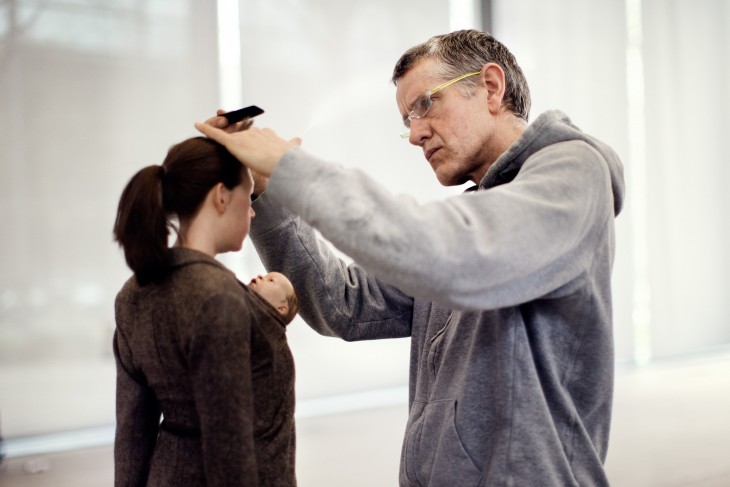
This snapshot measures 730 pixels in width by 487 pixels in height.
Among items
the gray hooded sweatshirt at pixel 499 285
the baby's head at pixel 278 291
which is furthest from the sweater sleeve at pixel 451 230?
the baby's head at pixel 278 291

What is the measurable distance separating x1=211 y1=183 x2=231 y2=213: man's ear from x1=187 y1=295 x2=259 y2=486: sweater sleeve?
0.63ft

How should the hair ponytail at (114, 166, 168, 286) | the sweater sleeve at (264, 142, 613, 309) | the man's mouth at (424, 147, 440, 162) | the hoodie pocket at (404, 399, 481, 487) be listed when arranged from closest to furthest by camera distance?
1. the sweater sleeve at (264, 142, 613, 309)
2. the hair ponytail at (114, 166, 168, 286)
3. the hoodie pocket at (404, 399, 481, 487)
4. the man's mouth at (424, 147, 440, 162)

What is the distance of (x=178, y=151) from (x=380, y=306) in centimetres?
65

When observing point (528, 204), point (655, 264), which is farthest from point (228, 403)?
point (655, 264)

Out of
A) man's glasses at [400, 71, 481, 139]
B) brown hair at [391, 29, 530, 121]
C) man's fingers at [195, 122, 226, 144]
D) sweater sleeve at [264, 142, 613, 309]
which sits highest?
brown hair at [391, 29, 530, 121]

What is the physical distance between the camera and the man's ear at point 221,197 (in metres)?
1.16

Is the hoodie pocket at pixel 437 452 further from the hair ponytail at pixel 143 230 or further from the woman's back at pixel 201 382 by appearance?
the hair ponytail at pixel 143 230

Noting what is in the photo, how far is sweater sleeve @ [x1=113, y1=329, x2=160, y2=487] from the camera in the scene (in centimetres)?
114

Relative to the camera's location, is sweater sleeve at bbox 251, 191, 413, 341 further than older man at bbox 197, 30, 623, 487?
Yes

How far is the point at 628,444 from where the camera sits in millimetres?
3291

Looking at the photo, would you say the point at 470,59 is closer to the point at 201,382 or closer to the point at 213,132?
the point at 213,132

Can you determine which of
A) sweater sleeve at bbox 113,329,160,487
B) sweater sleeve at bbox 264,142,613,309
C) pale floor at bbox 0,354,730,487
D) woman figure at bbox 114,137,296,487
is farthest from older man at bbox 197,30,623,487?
pale floor at bbox 0,354,730,487

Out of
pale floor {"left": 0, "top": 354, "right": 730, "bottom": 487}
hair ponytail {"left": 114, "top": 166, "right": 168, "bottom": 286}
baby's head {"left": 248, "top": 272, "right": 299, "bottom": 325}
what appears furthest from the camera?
pale floor {"left": 0, "top": 354, "right": 730, "bottom": 487}

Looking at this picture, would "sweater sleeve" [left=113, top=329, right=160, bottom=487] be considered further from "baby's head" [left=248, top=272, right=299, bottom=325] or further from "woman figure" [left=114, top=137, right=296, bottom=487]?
"baby's head" [left=248, top=272, right=299, bottom=325]
